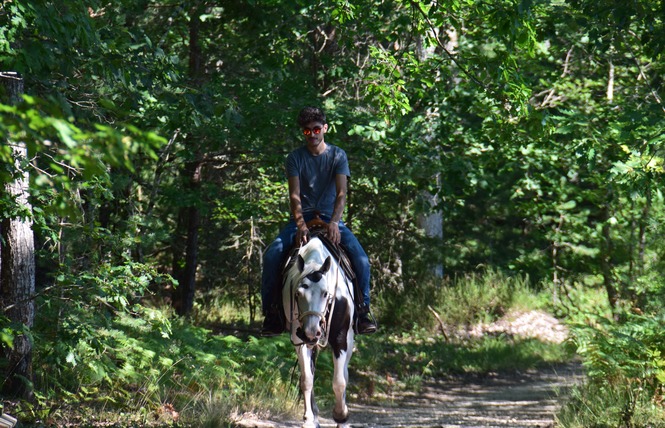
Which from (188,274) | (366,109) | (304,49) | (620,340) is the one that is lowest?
(620,340)

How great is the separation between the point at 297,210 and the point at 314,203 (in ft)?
0.98

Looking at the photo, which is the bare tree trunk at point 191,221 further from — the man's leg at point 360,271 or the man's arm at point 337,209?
the man's leg at point 360,271

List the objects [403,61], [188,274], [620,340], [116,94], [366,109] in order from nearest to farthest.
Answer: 1. [620,340]
2. [116,94]
3. [403,61]
4. [366,109]
5. [188,274]

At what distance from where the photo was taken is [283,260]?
8.32m

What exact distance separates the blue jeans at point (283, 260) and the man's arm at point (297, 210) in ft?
0.87

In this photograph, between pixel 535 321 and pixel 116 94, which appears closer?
pixel 116 94

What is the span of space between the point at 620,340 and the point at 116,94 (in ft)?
21.7

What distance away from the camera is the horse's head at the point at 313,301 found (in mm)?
7062

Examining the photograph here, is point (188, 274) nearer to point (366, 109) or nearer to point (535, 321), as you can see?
point (366, 109)

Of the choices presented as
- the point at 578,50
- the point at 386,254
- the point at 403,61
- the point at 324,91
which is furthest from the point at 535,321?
the point at 403,61

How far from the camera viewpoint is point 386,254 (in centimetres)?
1844

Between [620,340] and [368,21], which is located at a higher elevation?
[368,21]

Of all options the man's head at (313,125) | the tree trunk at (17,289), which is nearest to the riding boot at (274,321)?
the man's head at (313,125)

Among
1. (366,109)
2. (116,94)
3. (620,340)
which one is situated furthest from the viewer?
(366,109)
